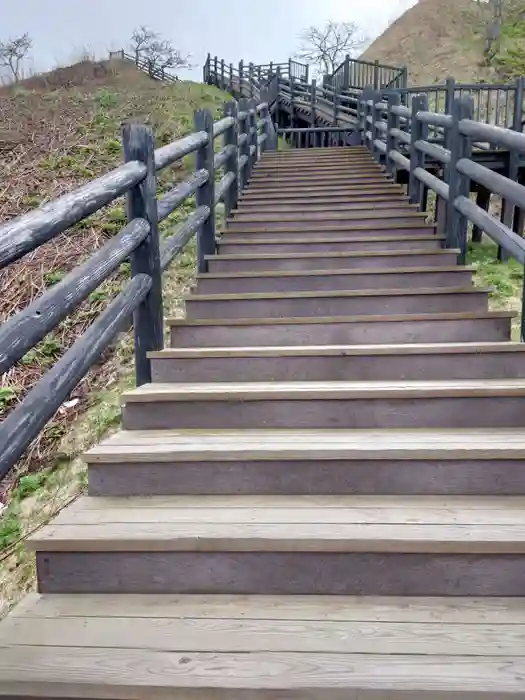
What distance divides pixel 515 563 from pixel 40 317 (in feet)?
5.84

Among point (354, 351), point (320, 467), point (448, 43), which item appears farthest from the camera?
point (448, 43)

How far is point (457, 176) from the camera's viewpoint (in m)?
4.54

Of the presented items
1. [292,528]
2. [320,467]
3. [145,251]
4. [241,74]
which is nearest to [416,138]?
[145,251]

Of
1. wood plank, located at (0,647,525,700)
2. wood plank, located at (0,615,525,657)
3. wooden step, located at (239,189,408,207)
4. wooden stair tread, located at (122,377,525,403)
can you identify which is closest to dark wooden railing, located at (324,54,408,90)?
wooden step, located at (239,189,408,207)

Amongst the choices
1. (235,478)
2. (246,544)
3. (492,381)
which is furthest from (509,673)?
(492,381)

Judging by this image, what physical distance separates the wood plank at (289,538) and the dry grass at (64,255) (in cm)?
151

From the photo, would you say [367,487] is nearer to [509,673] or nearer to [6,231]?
[509,673]

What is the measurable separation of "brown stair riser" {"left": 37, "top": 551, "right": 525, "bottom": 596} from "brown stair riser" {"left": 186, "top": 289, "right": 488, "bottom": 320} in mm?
2233

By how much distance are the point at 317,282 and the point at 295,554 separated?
2724 millimetres

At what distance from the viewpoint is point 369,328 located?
146 inches

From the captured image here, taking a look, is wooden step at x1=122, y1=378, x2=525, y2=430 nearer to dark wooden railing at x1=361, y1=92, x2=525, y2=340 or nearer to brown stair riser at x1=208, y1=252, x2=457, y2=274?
dark wooden railing at x1=361, y1=92, x2=525, y2=340

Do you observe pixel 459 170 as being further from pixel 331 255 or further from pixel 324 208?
pixel 324 208

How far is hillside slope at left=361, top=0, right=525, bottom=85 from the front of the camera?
30766 mm

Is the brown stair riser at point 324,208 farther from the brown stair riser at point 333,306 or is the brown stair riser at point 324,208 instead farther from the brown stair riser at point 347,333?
the brown stair riser at point 347,333
